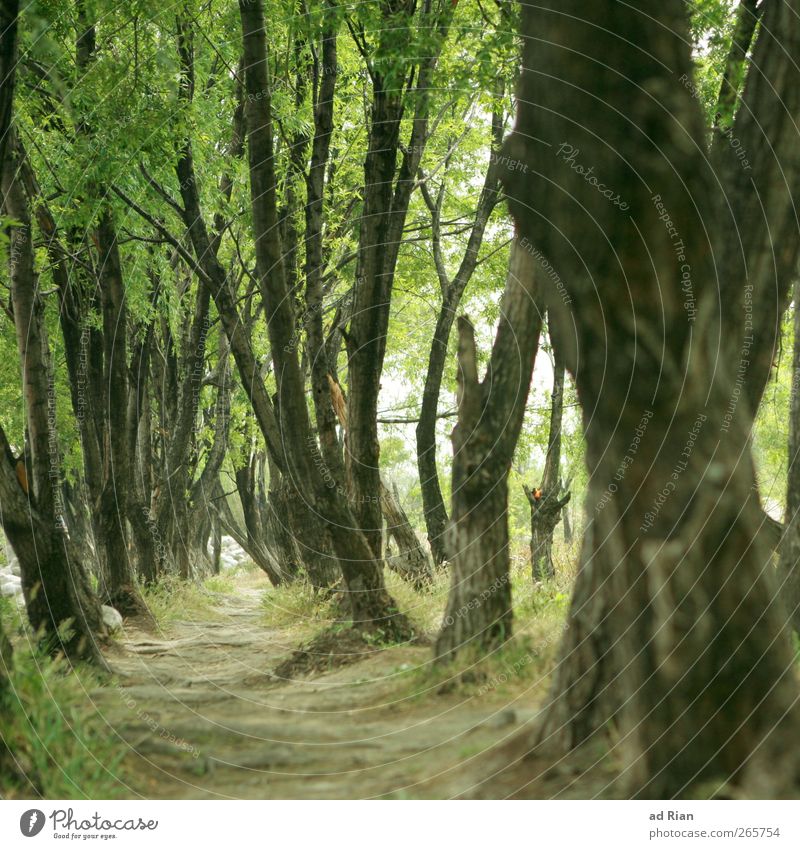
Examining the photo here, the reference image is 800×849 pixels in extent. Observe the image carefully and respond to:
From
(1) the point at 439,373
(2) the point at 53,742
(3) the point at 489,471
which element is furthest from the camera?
(1) the point at 439,373

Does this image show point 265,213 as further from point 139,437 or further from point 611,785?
point 139,437

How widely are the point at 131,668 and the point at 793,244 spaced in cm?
420

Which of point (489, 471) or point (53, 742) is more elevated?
point (489, 471)

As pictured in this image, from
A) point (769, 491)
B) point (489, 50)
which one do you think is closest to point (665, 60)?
point (489, 50)

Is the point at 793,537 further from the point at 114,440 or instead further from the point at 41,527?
the point at 114,440

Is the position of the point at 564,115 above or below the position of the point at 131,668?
above

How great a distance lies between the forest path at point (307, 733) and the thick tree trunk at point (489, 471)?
0.33m

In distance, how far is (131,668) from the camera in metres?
5.02

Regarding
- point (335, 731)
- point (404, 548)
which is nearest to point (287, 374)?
point (404, 548)

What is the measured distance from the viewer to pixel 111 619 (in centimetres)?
634

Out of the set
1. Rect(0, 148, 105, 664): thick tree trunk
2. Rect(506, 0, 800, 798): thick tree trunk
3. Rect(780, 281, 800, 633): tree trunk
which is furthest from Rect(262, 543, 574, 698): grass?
Rect(780, 281, 800, 633): tree trunk

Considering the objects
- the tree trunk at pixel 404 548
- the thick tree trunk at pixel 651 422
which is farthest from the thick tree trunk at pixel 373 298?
the thick tree trunk at pixel 651 422
